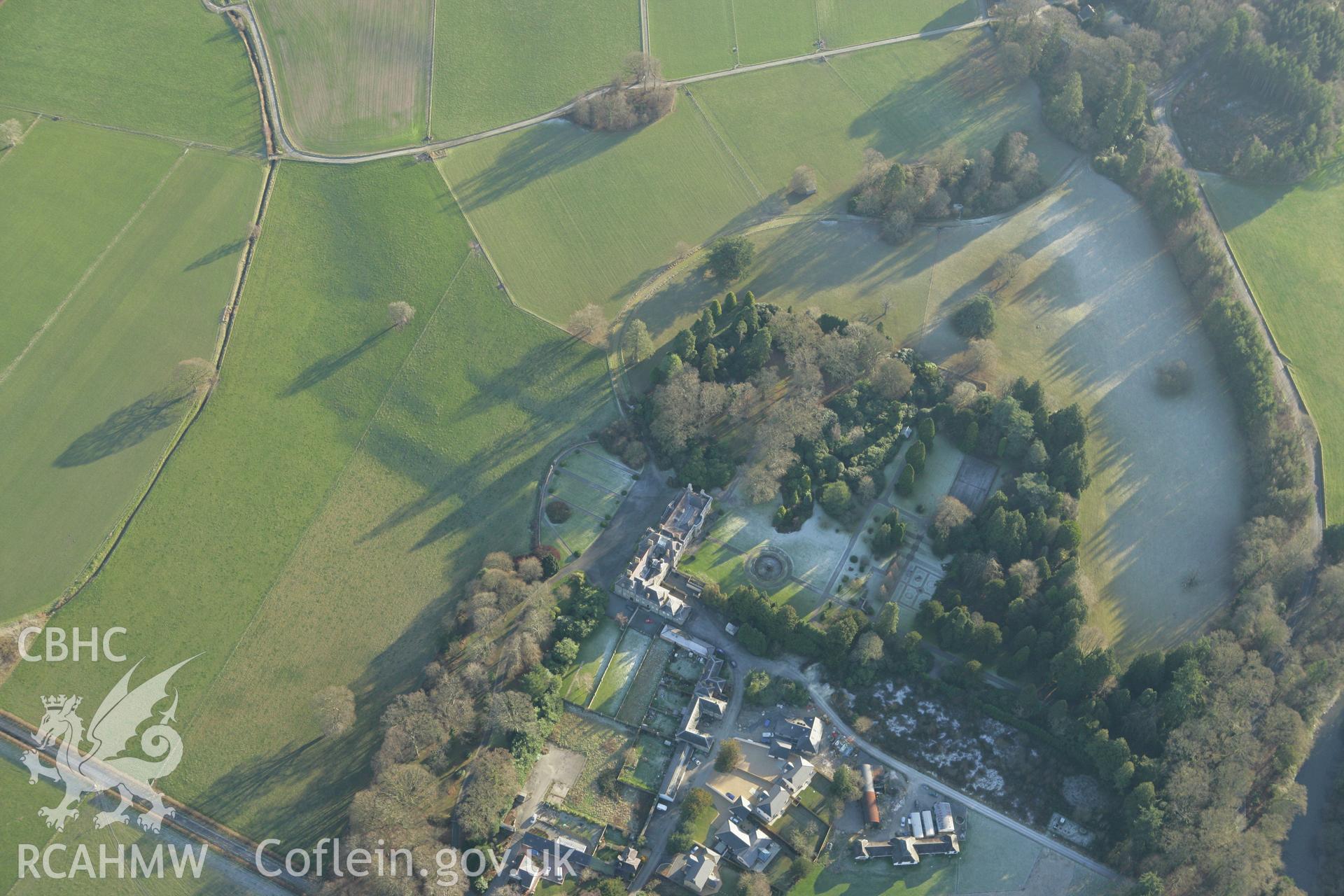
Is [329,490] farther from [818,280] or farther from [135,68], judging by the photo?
[135,68]

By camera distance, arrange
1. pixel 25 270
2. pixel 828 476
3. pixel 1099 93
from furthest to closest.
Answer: pixel 1099 93
pixel 25 270
pixel 828 476

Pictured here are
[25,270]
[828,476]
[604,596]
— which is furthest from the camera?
[25,270]

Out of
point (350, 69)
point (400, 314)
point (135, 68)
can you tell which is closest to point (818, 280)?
point (400, 314)

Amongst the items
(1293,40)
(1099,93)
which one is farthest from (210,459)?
(1293,40)

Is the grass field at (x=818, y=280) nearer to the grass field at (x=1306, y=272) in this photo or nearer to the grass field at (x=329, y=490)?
the grass field at (x=329, y=490)

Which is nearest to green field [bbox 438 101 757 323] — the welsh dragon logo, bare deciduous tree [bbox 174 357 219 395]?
bare deciduous tree [bbox 174 357 219 395]

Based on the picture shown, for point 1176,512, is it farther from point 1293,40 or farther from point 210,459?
point 210,459

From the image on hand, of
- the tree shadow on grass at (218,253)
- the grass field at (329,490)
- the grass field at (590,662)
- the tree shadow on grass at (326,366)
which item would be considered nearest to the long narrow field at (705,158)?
the grass field at (329,490)

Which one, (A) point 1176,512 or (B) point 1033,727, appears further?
(A) point 1176,512
